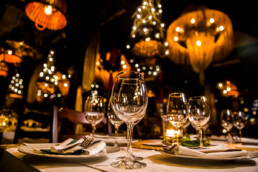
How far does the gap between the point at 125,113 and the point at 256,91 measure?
9.63 metres

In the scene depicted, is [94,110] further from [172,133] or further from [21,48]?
[21,48]

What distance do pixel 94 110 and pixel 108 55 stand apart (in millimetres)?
6135

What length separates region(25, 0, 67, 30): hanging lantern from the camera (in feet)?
6.77

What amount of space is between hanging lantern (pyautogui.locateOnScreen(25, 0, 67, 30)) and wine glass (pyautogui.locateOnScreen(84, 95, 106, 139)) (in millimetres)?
1619

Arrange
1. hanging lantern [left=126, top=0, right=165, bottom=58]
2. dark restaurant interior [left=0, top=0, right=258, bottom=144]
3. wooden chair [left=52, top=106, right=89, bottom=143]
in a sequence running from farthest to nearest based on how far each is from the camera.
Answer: hanging lantern [left=126, top=0, right=165, bottom=58] → dark restaurant interior [left=0, top=0, right=258, bottom=144] → wooden chair [left=52, top=106, right=89, bottom=143]

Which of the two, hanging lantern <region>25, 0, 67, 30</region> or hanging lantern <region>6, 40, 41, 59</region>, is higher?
hanging lantern <region>6, 40, 41, 59</region>

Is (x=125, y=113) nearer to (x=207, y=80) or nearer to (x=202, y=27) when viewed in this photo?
(x=202, y=27)

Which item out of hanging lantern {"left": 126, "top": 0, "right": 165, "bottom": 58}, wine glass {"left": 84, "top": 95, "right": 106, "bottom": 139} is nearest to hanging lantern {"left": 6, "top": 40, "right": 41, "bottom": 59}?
hanging lantern {"left": 126, "top": 0, "right": 165, "bottom": 58}

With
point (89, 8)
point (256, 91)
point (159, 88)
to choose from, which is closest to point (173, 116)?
point (89, 8)

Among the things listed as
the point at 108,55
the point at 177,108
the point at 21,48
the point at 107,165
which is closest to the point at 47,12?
the point at 177,108

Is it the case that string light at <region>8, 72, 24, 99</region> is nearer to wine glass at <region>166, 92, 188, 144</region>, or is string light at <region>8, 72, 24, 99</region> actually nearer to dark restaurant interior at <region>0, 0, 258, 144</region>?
dark restaurant interior at <region>0, 0, 258, 144</region>

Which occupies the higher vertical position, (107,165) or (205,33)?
(205,33)

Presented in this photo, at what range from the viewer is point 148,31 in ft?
10.8

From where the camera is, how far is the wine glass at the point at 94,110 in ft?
3.06
